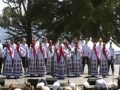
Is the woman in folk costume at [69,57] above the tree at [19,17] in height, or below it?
below

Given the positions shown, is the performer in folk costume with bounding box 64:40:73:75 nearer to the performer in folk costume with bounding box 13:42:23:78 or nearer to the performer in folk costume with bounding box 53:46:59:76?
the performer in folk costume with bounding box 53:46:59:76

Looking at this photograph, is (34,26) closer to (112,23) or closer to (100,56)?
(112,23)

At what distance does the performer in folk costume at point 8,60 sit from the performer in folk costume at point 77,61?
2.52m

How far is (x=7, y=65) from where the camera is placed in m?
23.1

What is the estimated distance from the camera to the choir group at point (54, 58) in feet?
75.4

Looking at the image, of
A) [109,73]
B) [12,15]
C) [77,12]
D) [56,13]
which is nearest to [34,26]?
[12,15]

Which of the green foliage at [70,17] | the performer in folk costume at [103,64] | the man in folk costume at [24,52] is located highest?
the green foliage at [70,17]

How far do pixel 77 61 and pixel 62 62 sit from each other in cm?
75

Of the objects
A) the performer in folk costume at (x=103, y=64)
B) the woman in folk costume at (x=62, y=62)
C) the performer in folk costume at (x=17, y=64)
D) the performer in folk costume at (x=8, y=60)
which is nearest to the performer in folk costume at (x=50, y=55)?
the woman in folk costume at (x=62, y=62)

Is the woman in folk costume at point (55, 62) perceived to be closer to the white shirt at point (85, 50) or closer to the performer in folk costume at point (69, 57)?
the performer in folk costume at point (69, 57)

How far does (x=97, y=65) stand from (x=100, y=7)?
15.8 meters

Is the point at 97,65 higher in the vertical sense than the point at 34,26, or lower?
lower

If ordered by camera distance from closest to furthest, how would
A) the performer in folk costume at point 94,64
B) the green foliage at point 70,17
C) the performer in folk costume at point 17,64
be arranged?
the performer in folk costume at point 17,64 < the performer in folk costume at point 94,64 < the green foliage at point 70,17

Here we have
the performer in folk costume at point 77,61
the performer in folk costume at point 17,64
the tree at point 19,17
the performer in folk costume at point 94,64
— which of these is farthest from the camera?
the tree at point 19,17
